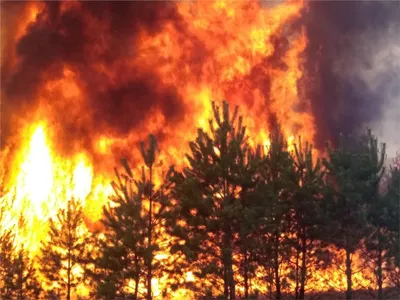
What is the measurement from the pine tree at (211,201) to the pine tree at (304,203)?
3.58 meters

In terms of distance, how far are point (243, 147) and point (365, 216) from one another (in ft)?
21.6

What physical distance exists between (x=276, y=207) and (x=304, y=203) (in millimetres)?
1633

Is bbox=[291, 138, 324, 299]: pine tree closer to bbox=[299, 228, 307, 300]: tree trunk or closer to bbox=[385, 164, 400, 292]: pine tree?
bbox=[299, 228, 307, 300]: tree trunk

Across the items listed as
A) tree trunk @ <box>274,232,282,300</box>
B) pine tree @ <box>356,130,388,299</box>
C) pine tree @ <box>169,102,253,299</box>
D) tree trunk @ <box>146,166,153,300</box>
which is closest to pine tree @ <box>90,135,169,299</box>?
tree trunk @ <box>146,166,153,300</box>

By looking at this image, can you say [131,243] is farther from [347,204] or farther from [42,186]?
[42,186]

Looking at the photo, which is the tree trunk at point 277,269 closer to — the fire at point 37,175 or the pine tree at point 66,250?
the pine tree at point 66,250

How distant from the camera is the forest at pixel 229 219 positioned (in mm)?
21188

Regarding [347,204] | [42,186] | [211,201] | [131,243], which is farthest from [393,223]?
[42,186]

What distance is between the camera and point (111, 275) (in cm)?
2125

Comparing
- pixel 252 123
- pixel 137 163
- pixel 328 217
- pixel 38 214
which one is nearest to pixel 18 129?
pixel 38 214

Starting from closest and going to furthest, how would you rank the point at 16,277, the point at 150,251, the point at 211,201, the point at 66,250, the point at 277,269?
the point at 150,251 → the point at 211,201 → the point at 277,269 → the point at 66,250 → the point at 16,277

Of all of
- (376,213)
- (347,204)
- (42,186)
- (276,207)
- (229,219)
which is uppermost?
(42,186)

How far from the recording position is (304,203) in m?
23.9

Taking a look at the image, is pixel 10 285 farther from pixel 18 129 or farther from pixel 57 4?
pixel 57 4
